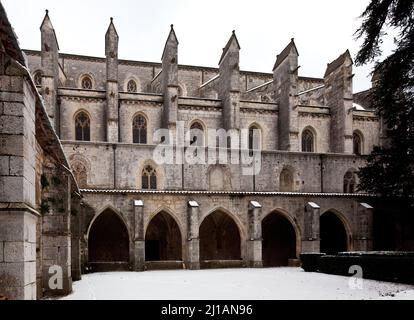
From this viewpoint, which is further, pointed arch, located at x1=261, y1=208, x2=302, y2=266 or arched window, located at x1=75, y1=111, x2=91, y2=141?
arched window, located at x1=75, y1=111, x2=91, y2=141

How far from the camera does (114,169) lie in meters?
25.7

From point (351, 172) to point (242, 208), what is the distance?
30.8 feet

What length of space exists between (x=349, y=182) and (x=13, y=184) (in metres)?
26.1

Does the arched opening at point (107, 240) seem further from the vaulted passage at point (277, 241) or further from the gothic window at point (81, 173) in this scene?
the vaulted passage at point (277, 241)

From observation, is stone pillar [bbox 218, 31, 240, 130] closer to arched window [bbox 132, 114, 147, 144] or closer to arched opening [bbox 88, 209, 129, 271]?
arched window [bbox 132, 114, 147, 144]

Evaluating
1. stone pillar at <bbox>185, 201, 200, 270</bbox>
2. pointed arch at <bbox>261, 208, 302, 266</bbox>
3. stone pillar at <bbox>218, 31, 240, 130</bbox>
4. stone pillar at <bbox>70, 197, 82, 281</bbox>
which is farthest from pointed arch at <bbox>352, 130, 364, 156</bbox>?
stone pillar at <bbox>70, 197, 82, 281</bbox>

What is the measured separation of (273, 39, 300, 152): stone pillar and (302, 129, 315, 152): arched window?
2.50m

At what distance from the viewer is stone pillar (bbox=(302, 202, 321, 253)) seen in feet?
81.2

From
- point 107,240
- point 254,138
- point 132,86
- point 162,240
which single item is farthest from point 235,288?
point 132,86

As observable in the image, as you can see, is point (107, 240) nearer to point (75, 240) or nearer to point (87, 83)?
point (75, 240)

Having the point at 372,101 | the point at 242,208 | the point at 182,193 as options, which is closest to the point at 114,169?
the point at 182,193

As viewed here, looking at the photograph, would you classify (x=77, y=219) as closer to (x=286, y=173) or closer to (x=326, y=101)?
(x=286, y=173)

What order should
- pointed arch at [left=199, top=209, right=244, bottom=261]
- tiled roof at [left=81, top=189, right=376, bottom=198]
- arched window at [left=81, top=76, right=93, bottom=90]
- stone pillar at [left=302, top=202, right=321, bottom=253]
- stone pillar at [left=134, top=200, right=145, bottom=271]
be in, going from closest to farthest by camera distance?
stone pillar at [left=134, top=200, right=145, bottom=271]
tiled roof at [left=81, top=189, right=376, bottom=198]
stone pillar at [left=302, top=202, right=321, bottom=253]
pointed arch at [left=199, top=209, right=244, bottom=261]
arched window at [left=81, top=76, right=93, bottom=90]
